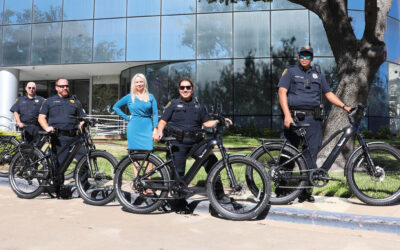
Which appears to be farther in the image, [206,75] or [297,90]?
[206,75]

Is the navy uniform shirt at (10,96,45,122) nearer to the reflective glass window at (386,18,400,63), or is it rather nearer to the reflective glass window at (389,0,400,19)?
the reflective glass window at (386,18,400,63)

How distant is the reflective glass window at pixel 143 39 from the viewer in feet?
63.5

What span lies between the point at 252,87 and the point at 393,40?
8.88 metres

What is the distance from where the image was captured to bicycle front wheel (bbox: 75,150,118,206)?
533 cm

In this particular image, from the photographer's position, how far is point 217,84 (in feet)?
61.2

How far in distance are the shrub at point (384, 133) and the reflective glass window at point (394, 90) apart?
5.72 feet

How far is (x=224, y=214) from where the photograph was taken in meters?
4.50

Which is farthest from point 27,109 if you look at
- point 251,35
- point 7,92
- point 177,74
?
point 7,92

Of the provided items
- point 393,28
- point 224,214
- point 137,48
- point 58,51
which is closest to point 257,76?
point 137,48

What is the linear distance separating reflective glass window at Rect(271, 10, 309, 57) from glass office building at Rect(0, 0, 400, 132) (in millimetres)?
50

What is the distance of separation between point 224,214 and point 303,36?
1555 centimetres

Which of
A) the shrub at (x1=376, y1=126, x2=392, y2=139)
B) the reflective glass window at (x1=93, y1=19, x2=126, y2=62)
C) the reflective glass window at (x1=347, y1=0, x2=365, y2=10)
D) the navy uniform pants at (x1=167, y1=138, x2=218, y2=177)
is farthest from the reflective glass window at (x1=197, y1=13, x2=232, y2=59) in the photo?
the navy uniform pants at (x1=167, y1=138, x2=218, y2=177)

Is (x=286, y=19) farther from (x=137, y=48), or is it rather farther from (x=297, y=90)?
(x=297, y=90)

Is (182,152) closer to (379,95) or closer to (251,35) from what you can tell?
(251,35)
